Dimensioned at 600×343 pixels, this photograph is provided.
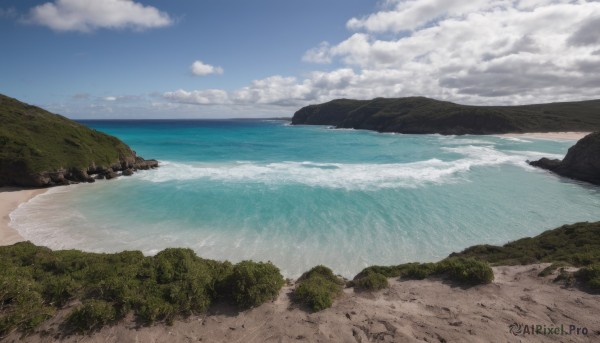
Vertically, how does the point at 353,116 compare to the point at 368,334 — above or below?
above

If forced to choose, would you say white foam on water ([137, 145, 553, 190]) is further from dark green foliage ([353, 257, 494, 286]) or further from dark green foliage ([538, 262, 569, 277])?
dark green foliage ([538, 262, 569, 277])

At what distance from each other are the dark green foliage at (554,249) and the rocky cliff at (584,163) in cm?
3161

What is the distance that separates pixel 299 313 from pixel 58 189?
37289mm

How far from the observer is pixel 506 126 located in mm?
129250

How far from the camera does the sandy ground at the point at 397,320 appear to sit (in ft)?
25.4

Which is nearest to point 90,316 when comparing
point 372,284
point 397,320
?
point 397,320

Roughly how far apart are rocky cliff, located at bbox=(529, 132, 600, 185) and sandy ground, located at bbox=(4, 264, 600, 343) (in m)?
42.0

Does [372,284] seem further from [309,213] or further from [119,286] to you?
[309,213]

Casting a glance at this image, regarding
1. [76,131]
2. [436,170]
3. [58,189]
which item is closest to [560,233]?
[436,170]

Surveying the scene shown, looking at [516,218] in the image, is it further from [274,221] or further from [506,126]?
[506,126]

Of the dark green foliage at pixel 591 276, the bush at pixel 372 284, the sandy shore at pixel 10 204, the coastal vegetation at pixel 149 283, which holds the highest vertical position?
the dark green foliage at pixel 591 276

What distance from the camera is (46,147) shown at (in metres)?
40.3

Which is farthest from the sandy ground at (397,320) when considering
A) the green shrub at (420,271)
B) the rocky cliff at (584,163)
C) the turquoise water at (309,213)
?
the rocky cliff at (584,163)

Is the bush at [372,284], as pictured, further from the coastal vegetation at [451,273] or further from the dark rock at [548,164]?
the dark rock at [548,164]
